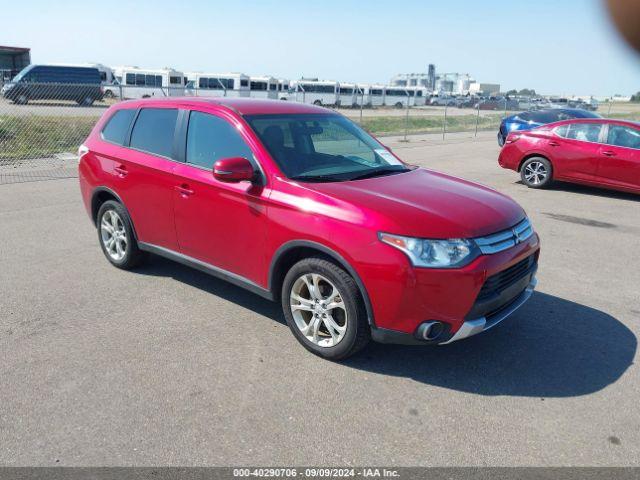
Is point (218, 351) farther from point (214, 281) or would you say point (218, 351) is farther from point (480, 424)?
point (480, 424)

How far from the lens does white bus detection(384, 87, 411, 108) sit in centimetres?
5825

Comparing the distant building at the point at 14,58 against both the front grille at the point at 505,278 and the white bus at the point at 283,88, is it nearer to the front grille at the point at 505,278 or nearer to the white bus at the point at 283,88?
the white bus at the point at 283,88

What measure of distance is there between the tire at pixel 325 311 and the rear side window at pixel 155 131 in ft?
5.76

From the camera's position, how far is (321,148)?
464 cm

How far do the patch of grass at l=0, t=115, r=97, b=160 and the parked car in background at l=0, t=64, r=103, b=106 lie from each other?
31.3 ft

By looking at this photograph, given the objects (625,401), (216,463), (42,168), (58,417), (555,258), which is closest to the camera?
(216,463)

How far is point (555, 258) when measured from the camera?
6.27 metres

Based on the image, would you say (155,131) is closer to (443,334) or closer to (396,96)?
(443,334)

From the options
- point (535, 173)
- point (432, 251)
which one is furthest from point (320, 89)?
point (432, 251)

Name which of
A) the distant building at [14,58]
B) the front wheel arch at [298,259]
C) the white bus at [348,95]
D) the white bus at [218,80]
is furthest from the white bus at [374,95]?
the front wheel arch at [298,259]

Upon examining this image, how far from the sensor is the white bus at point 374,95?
55.0 meters

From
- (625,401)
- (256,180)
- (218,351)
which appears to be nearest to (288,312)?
(218,351)

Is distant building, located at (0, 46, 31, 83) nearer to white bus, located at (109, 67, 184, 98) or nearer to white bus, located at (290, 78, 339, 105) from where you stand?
white bus, located at (109, 67, 184, 98)

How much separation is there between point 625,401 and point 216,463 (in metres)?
2.47
